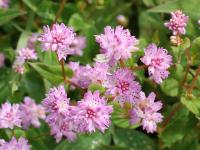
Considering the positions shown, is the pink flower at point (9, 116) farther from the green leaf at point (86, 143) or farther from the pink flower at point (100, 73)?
the pink flower at point (100, 73)

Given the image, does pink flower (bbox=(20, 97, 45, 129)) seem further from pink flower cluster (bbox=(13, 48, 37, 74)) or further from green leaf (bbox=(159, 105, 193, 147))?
green leaf (bbox=(159, 105, 193, 147))

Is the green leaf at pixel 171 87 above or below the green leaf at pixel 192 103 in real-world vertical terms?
above

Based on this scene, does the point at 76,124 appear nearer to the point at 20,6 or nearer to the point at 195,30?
the point at 195,30

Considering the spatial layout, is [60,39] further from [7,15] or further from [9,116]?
[7,15]

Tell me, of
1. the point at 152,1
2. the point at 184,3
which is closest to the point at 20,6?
the point at 152,1

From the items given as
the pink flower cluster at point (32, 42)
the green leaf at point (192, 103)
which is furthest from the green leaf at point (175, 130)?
the pink flower cluster at point (32, 42)

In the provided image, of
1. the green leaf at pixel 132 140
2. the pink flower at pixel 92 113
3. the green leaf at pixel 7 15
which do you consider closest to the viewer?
the pink flower at pixel 92 113
